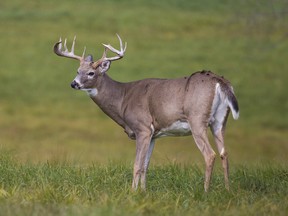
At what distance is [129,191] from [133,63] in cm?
2526

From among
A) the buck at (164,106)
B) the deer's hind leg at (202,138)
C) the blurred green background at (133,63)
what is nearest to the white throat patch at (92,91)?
the buck at (164,106)

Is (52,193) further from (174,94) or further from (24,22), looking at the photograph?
(24,22)

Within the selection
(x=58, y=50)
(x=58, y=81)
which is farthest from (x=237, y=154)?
(x=58, y=50)

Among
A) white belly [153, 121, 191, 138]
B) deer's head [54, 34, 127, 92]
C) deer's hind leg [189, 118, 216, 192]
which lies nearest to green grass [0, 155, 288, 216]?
deer's hind leg [189, 118, 216, 192]

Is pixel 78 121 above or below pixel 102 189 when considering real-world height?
below

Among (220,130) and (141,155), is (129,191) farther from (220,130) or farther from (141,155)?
(220,130)

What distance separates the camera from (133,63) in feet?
116

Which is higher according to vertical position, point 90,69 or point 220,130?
point 90,69

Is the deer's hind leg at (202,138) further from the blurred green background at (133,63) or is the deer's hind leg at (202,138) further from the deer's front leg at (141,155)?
the blurred green background at (133,63)

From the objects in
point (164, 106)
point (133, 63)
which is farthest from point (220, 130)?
point (133, 63)

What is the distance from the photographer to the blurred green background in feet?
87.1

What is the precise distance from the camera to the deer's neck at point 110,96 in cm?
1232

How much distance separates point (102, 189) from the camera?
1078cm

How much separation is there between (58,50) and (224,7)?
31088 mm
